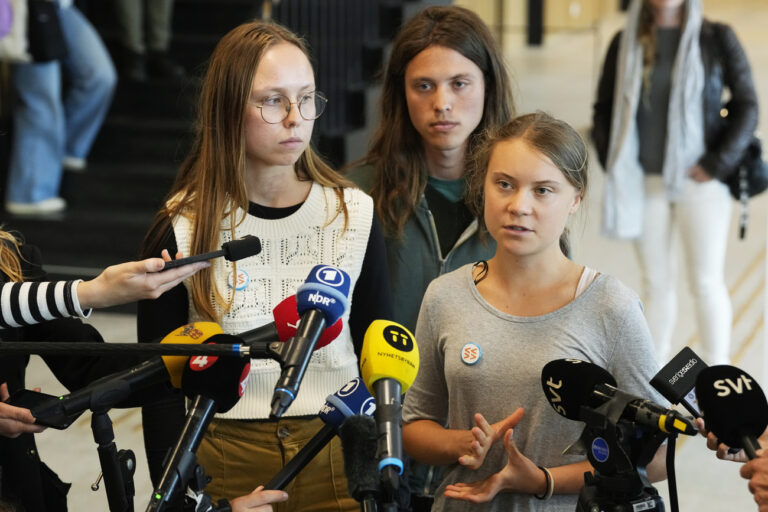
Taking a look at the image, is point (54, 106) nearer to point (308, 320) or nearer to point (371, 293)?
point (371, 293)

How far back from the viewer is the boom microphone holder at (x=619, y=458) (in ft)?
5.21

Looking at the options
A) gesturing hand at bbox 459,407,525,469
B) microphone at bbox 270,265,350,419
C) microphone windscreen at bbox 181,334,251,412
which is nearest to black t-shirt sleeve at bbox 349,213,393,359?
gesturing hand at bbox 459,407,525,469

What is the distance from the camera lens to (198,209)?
7.37 feet

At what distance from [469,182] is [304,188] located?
454 mm

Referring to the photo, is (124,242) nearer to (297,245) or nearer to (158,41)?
(158,41)

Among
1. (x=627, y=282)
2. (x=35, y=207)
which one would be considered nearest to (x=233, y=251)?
(x=627, y=282)

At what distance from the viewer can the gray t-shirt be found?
200 cm

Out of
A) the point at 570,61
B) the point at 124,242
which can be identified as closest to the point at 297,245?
the point at 124,242

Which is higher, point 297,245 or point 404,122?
point 404,122

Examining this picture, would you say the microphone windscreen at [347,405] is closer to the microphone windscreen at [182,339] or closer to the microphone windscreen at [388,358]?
the microphone windscreen at [388,358]

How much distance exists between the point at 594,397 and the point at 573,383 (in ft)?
0.17

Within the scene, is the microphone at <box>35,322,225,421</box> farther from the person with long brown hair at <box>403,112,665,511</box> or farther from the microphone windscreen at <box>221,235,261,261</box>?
the person with long brown hair at <box>403,112,665,511</box>

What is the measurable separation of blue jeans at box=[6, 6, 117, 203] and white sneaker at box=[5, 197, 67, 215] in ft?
0.09

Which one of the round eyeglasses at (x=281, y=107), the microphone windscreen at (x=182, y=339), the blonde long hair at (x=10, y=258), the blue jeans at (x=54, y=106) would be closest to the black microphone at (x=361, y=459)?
the microphone windscreen at (x=182, y=339)
